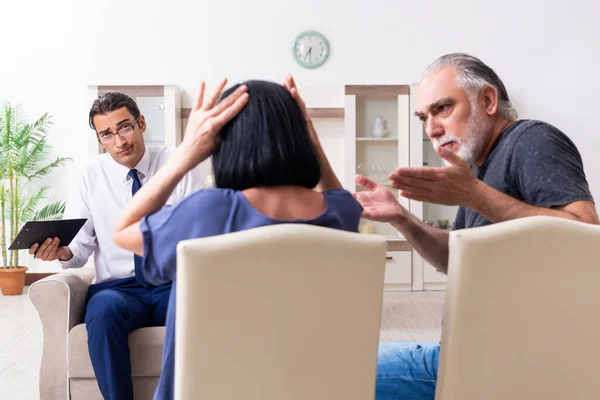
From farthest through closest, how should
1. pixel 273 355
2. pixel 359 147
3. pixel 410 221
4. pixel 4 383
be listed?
pixel 359 147 → pixel 4 383 → pixel 410 221 → pixel 273 355

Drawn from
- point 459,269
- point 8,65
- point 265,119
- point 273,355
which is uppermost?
point 8,65

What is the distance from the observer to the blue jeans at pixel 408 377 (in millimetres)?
1773

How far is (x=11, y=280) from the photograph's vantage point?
6020mm

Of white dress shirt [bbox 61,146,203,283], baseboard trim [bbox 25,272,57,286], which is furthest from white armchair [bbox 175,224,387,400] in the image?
baseboard trim [bbox 25,272,57,286]

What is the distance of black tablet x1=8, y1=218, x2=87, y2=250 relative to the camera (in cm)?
254

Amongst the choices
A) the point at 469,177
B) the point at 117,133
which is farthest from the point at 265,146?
the point at 117,133

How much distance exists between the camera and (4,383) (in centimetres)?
338

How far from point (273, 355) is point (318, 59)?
17.8 feet

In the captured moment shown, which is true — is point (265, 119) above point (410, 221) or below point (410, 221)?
above

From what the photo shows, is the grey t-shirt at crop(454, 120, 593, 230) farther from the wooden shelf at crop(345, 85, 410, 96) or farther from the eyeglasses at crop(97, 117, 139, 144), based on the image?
the wooden shelf at crop(345, 85, 410, 96)

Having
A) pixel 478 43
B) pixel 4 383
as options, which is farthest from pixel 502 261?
pixel 478 43

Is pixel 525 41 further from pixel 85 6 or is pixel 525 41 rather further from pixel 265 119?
pixel 265 119

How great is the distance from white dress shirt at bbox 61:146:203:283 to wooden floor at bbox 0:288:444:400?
2.38ft

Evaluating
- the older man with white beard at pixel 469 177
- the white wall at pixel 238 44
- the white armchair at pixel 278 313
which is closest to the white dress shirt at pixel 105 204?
the older man with white beard at pixel 469 177
